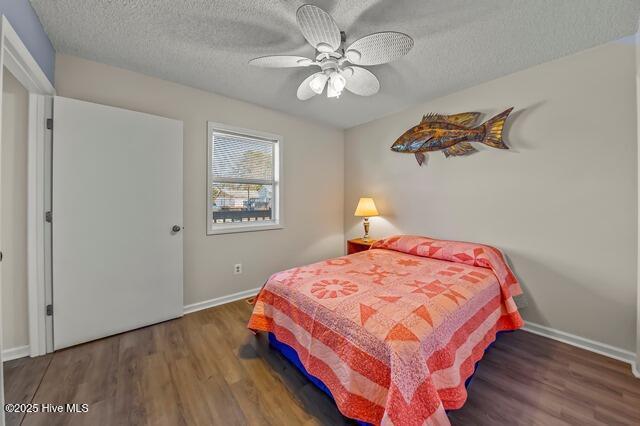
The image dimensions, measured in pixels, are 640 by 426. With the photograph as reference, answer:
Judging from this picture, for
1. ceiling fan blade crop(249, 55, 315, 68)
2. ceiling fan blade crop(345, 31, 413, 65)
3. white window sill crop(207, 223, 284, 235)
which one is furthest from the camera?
white window sill crop(207, 223, 284, 235)

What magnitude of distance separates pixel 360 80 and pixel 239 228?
199 cm

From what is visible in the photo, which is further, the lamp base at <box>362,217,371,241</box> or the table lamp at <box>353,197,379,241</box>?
the lamp base at <box>362,217,371,241</box>

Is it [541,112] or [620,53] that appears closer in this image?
[620,53]

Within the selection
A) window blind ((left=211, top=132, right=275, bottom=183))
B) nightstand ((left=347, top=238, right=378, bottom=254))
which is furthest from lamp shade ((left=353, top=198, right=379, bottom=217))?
window blind ((left=211, top=132, right=275, bottom=183))

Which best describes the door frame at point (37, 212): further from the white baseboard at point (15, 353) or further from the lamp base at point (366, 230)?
the lamp base at point (366, 230)

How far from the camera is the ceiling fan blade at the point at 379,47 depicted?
1.37 m

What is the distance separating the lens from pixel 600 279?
6.11ft

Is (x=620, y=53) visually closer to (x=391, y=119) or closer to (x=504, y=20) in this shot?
(x=504, y=20)

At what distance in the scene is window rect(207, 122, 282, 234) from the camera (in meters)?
2.70

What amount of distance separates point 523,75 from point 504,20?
845 mm

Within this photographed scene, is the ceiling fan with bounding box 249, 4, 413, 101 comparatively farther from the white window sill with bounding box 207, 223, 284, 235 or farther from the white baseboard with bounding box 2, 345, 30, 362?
the white baseboard with bounding box 2, 345, 30, 362

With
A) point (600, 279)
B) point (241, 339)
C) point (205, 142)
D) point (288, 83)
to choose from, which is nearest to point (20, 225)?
point (205, 142)

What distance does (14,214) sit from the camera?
1721mm

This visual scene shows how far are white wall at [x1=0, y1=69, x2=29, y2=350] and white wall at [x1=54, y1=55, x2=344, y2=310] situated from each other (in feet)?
1.02
